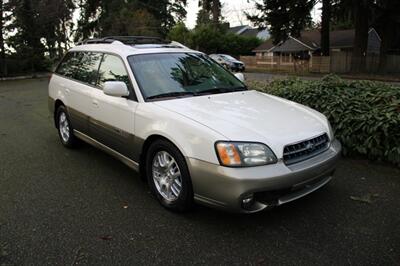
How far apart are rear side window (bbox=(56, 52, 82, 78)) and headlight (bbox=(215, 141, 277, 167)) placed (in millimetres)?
3322

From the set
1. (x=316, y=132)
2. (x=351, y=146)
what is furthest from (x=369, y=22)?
(x=316, y=132)

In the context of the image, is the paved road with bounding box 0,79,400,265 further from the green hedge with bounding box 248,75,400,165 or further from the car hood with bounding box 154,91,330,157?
the car hood with bounding box 154,91,330,157

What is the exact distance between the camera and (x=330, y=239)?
328cm

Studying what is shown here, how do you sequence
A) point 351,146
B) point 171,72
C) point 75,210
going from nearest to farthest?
point 75,210
point 171,72
point 351,146

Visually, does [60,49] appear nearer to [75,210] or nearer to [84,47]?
[84,47]

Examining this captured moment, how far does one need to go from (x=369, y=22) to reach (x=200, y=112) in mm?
27176

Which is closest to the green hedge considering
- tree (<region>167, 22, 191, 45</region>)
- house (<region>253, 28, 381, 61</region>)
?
house (<region>253, 28, 381, 61</region>)

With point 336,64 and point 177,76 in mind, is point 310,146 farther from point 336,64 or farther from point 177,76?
point 336,64

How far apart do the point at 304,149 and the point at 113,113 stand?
2209mm

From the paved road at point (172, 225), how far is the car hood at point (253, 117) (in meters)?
0.80

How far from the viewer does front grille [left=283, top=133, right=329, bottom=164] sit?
3320mm

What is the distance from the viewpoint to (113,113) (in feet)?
14.6

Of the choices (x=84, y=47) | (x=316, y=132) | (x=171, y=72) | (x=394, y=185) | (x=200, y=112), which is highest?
(x=84, y=47)

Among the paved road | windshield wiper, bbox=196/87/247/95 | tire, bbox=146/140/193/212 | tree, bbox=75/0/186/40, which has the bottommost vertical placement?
the paved road
